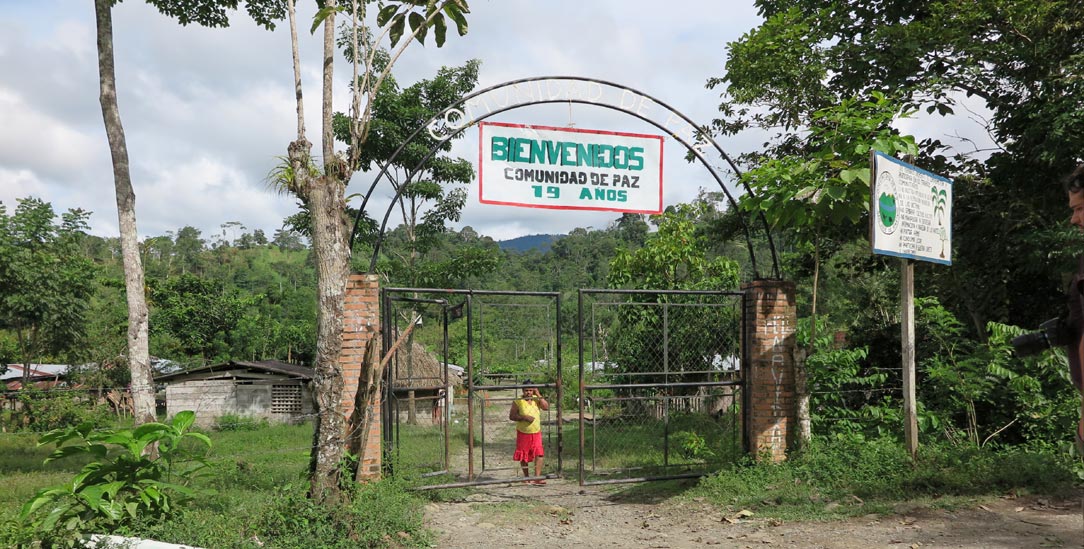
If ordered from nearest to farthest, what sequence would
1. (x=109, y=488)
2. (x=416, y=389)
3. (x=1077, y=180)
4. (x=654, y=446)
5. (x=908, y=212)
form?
(x=1077, y=180) → (x=109, y=488) → (x=908, y=212) → (x=416, y=389) → (x=654, y=446)

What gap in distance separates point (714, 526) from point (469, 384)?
2.79 meters

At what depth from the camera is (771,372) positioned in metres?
8.62

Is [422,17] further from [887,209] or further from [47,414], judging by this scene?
[47,414]

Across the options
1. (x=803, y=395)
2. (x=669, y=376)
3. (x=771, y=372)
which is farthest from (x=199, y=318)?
(x=803, y=395)

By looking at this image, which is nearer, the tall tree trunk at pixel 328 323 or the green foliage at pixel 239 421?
the tall tree trunk at pixel 328 323

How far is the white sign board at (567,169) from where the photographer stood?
26.0ft

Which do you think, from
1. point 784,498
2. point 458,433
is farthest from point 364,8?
point 458,433

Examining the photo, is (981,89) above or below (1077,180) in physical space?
above

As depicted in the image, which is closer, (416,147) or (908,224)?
(908,224)

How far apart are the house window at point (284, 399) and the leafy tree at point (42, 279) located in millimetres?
5493

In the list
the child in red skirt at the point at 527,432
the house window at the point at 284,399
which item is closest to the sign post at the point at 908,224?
the child in red skirt at the point at 527,432

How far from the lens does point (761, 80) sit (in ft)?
36.2

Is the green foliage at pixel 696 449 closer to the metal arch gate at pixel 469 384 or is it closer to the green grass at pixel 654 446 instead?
the green grass at pixel 654 446

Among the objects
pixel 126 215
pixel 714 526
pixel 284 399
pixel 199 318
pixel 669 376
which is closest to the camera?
pixel 714 526
